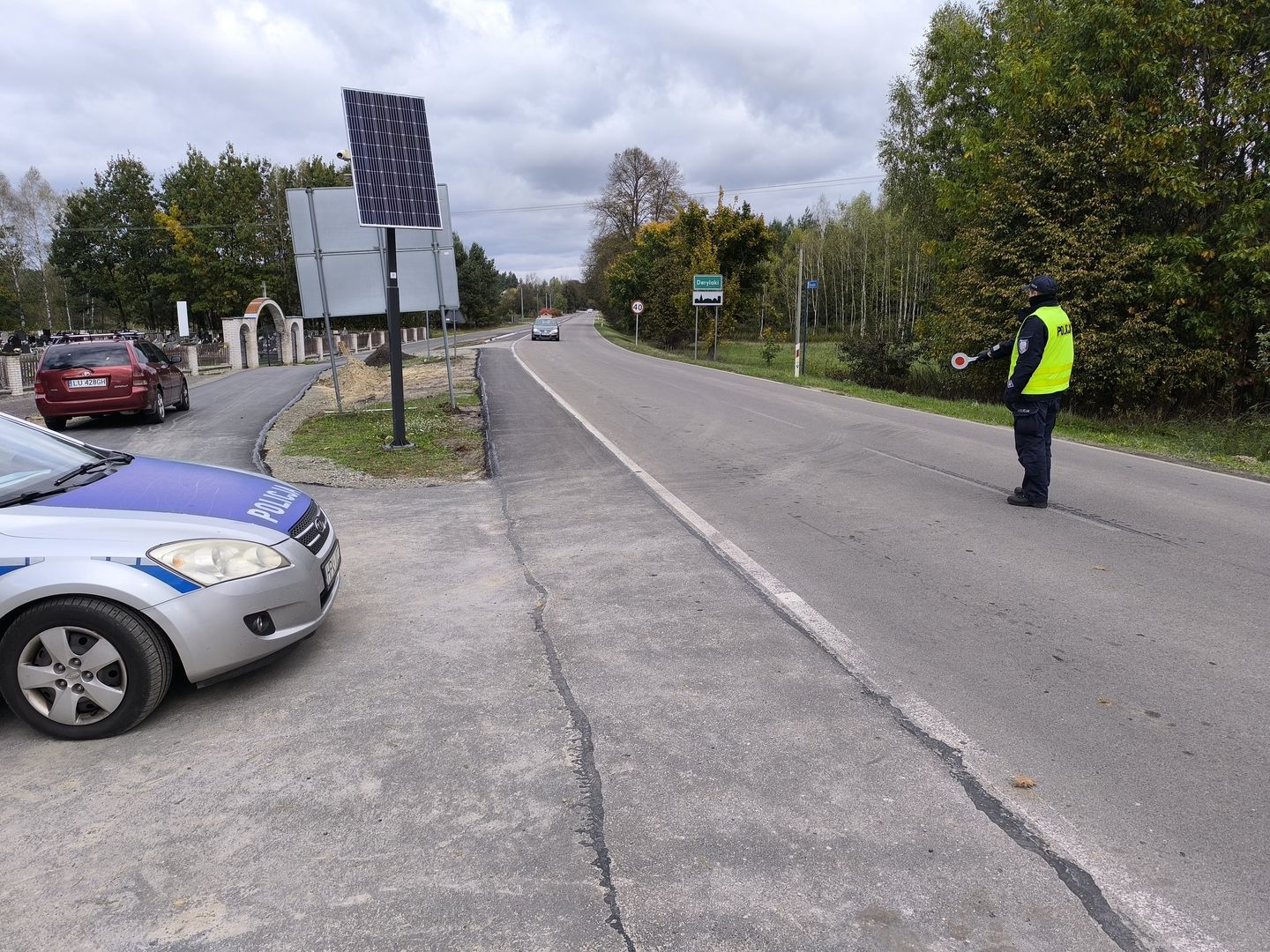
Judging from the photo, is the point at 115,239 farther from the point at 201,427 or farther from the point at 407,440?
the point at 407,440

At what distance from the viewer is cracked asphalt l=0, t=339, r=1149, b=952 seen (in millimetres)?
2379

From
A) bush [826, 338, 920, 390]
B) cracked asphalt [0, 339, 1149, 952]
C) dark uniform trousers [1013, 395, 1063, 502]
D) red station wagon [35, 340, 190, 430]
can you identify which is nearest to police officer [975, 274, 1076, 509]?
dark uniform trousers [1013, 395, 1063, 502]

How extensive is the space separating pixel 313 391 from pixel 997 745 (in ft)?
67.8

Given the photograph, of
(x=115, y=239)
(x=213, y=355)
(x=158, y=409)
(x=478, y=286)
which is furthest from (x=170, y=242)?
(x=158, y=409)

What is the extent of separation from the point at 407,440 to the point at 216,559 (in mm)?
8072

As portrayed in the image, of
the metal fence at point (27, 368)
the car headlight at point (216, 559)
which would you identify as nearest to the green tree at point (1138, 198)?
the car headlight at point (216, 559)

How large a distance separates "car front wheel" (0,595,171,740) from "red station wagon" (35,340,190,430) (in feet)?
40.6

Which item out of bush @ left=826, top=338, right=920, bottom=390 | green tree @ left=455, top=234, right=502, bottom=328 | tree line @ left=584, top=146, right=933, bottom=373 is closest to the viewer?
bush @ left=826, top=338, right=920, bottom=390

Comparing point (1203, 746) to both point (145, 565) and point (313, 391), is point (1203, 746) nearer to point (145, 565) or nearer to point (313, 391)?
point (145, 565)

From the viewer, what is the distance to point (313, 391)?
21.2 meters

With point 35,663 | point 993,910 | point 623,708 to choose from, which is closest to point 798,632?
point 623,708

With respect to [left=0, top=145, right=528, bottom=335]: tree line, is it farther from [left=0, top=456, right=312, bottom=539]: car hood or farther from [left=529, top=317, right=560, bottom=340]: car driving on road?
[left=0, top=456, right=312, bottom=539]: car hood

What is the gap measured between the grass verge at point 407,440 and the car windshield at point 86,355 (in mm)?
3305

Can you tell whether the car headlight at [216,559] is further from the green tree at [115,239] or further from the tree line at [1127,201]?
the green tree at [115,239]
